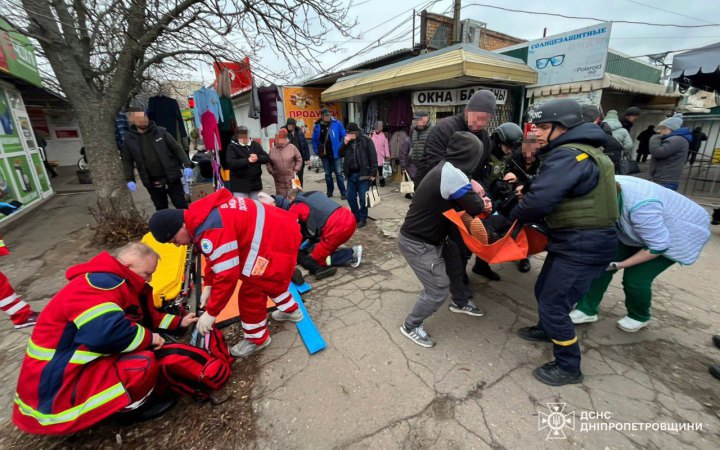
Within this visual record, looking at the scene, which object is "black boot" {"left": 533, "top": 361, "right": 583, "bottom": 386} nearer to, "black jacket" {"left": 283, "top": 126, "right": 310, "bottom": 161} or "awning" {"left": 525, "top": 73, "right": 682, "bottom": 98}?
"black jacket" {"left": 283, "top": 126, "right": 310, "bottom": 161}

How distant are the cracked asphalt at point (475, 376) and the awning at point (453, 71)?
15.8ft

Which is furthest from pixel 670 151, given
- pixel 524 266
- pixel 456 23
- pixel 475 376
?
pixel 456 23

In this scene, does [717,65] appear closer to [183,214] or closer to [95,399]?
[183,214]

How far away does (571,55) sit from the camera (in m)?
7.46

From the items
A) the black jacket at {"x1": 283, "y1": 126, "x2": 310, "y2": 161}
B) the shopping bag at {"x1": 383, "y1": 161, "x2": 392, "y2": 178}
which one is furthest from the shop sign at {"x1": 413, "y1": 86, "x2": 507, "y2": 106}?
the black jacket at {"x1": 283, "y1": 126, "x2": 310, "y2": 161}

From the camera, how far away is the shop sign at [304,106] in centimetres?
1412

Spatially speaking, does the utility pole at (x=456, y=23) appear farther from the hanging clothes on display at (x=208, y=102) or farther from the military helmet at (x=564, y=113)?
the military helmet at (x=564, y=113)

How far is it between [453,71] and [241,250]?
6.03 m

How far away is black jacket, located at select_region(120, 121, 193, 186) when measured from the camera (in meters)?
4.74

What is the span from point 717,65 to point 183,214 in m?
8.08

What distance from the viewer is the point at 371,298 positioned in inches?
132

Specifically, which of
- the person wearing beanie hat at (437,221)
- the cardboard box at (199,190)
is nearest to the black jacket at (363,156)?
the person wearing beanie hat at (437,221)

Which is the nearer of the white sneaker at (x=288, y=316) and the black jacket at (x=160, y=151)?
the white sneaker at (x=288, y=316)

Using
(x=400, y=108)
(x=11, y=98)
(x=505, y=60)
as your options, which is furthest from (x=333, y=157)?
(x=11, y=98)
